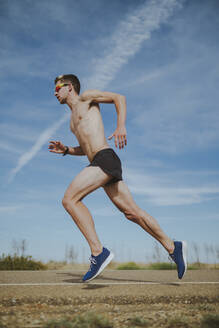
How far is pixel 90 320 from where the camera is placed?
195 cm

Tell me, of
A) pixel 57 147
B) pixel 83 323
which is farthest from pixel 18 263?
pixel 83 323

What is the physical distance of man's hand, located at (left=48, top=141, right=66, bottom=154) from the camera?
4586mm

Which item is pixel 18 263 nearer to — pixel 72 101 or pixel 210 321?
pixel 72 101

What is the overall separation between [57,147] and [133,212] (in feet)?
5.00

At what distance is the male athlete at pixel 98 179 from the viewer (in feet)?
12.1

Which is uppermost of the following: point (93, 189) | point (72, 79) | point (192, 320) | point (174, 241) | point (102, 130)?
point (72, 79)

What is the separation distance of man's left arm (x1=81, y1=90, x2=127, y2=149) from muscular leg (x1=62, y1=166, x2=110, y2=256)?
459mm

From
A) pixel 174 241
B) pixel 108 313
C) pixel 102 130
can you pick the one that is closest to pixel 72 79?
pixel 102 130

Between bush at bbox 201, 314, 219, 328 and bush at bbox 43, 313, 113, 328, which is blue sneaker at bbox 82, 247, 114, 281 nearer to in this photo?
bush at bbox 43, 313, 113, 328

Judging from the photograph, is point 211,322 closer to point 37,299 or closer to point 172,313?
point 172,313

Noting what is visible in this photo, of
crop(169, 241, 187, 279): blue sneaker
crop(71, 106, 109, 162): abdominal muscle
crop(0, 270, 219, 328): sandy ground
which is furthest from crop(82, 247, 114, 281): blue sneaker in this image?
crop(71, 106, 109, 162): abdominal muscle

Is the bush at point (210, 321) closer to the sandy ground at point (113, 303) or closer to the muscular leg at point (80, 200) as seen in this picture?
the sandy ground at point (113, 303)

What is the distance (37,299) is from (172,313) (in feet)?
3.96

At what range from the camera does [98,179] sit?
148 inches
